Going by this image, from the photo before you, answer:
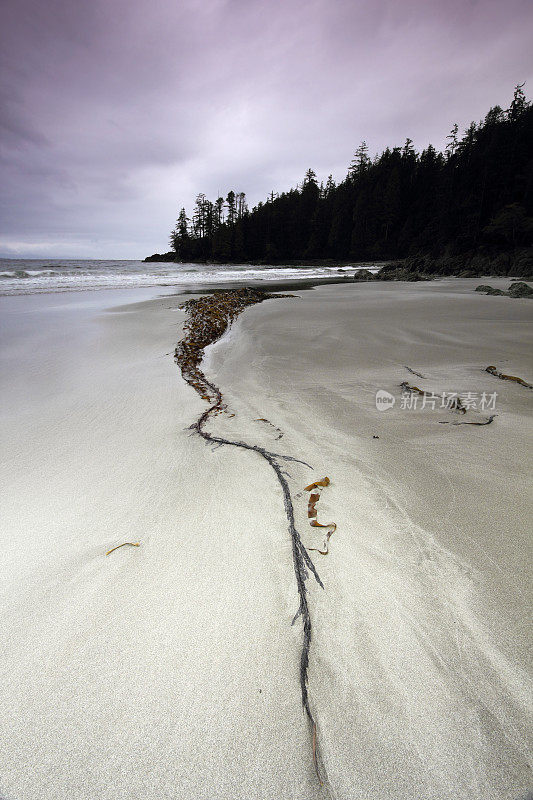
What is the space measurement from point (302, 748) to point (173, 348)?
12.1ft

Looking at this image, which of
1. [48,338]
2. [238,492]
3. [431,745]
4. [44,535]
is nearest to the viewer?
[431,745]

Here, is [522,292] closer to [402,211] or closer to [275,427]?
[275,427]

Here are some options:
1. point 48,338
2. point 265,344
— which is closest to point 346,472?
point 265,344

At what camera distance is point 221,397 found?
244 centimetres

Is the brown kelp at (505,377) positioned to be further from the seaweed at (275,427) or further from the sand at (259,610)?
the seaweed at (275,427)

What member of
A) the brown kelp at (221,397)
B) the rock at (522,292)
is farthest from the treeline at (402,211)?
the brown kelp at (221,397)

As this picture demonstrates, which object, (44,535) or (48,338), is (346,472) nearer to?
(44,535)

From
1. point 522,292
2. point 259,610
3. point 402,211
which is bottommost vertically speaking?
point 259,610

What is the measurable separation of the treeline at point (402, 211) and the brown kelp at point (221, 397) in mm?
23012

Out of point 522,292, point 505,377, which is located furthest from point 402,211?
point 505,377

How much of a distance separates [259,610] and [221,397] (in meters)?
1.68

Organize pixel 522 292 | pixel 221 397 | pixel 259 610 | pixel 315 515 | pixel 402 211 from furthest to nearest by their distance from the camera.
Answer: pixel 402 211, pixel 522 292, pixel 221 397, pixel 315 515, pixel 259 610

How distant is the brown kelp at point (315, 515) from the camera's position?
1.10 metres

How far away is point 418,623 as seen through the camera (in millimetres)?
854
